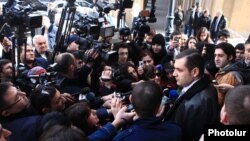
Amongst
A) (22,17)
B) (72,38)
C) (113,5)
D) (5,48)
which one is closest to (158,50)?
(113,5)

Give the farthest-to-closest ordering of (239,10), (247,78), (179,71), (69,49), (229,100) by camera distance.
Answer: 1. (239,10)
2. (69,49)
3. (247,78)
4. (179,71)
5. (229,100)

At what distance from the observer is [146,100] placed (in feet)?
7.76

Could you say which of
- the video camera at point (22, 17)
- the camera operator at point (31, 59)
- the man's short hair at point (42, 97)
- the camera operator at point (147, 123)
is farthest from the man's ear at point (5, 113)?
the camera operator at point (31, 59)

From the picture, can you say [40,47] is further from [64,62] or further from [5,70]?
[64,62]

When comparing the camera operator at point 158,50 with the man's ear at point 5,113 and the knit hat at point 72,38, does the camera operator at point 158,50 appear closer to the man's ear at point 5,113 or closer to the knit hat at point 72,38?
the knit hat at point 72,38

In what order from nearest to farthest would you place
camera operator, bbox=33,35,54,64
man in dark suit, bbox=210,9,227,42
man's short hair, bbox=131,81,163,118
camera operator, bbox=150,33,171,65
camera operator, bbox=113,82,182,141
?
camera operator, bbox=113,82,182,141, man's short hair, bbox=131,81,163,118, camera operator, bbox=33,35,54,64, camera operator, bbox=150,33,171,65, man in dark suit, bbox=210,9,227,42

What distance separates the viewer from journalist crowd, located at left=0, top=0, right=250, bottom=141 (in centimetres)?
228

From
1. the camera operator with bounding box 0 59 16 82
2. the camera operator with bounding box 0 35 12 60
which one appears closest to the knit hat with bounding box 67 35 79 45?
the camera operator with bounding box 0 35 12 60

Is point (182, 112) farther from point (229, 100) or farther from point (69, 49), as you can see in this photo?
point (69, 49)

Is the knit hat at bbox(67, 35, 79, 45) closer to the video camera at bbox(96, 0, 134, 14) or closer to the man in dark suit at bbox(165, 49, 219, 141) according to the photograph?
the video camera at bbox(96, 0, 134, 14)

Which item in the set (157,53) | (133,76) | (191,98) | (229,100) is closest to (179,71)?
(191,98)

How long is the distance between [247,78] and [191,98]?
1.14 m

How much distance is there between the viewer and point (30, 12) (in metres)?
3.74

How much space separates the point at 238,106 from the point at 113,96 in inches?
54.7
